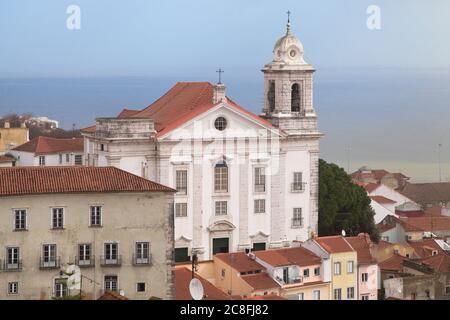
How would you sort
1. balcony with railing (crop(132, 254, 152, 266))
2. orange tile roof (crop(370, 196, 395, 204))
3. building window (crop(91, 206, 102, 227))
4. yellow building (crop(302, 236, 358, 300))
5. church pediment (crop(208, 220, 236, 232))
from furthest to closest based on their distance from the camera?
1. orange tile roof (crop(370, 196, 395, 204))
2. church pediment (crop(208, 220, 236, 232))
3. yellow building (crop(302, 236, 358, 300))
4. balcony with railing (crop(132, 254, 152, 266))
5. building window (crop(91, 206, 102, 227))

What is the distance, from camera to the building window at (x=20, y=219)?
15.4m

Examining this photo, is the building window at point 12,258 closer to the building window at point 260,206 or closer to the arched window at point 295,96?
the building window at point 260,206

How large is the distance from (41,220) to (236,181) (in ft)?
18.7

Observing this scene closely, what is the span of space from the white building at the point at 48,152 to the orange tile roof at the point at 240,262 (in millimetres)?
7881

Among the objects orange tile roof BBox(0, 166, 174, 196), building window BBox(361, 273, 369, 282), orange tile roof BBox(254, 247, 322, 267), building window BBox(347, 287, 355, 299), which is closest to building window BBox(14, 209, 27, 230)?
orange tile roof BBox(0, 166, 174, 196)

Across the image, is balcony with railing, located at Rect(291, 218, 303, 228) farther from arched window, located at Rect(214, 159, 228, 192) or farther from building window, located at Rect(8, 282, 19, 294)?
building window, located at Rect(8, 282, 19, 294)

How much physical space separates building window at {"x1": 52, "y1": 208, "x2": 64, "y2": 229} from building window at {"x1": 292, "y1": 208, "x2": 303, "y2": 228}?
6.48 metres

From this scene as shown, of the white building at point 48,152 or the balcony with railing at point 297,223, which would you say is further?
the white building at point 48,152

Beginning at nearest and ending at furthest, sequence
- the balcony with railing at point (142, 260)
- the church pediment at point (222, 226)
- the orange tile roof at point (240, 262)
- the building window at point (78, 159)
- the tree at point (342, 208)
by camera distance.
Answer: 1. the balcony with railing at point (142, 260)
2. the orange tile roof at point (240, 262)
3. the church pediment at point (222, 226)
4. the tree at point (342, 208)
5. the building window at point (78, 159)

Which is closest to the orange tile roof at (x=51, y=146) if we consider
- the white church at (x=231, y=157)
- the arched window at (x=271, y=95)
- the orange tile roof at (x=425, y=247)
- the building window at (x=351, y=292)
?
the white church at (x=231, y=157)

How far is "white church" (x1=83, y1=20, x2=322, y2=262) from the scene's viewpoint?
65.5 ft

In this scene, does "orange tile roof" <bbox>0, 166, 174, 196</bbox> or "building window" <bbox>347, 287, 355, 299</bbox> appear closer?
"orange tile roof" <bbox>0, 166, 174, 196</bbox>

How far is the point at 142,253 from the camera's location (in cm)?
1585

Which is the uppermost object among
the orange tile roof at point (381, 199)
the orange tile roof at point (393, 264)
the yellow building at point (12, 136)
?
the yellow building at point (12, 136)
